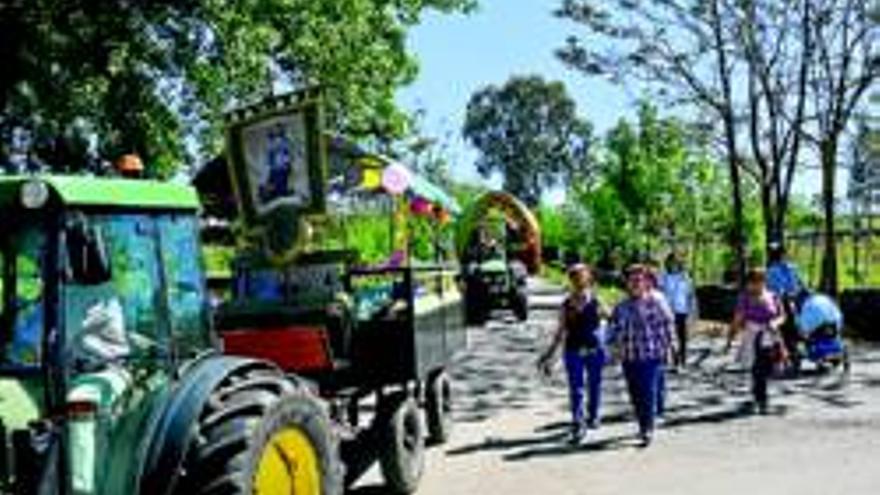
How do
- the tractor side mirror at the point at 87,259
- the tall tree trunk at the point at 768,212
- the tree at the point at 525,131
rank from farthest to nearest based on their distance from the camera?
the tree at the point at 525,131
the tall tree trunk at the point at 768,212
the tractor side mirror at the point at 87,259

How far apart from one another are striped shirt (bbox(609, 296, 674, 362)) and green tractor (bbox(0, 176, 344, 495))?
20.0 feet

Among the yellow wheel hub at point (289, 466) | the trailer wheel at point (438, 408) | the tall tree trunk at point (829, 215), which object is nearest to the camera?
the yellow wheel hub at point (289, 466)

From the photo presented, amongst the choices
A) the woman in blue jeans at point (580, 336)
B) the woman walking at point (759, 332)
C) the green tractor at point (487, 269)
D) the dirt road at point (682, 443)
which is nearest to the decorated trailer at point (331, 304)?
the dirt road at point (682, 443)

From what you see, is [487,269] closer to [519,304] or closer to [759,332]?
[519,304]

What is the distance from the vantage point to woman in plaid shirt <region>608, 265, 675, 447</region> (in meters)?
16.0

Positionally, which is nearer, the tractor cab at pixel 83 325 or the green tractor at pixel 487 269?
the tractor cab at pixel 83 325

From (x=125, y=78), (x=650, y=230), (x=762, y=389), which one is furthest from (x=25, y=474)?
(x=650, y=230)

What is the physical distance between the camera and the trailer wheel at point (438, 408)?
15758 mm

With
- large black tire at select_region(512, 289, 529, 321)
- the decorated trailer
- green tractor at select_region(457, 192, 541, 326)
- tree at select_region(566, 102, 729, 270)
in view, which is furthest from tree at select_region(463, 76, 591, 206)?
the decorated trailer

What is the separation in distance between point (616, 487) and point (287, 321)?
2713 millimetres

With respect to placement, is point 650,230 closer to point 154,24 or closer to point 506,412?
point 154,24

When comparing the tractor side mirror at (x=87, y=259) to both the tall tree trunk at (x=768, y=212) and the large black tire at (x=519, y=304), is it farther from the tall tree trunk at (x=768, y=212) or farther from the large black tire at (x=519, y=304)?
the large black tire at (x=519, y=304)

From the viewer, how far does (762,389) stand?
17.9 metres

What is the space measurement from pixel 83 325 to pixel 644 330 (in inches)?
324
